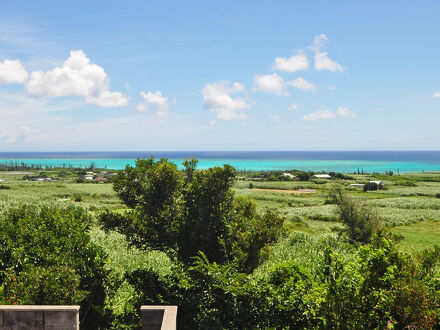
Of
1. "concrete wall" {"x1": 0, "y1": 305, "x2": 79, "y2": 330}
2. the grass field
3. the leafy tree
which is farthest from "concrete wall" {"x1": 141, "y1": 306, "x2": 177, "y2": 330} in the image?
the leafy tree

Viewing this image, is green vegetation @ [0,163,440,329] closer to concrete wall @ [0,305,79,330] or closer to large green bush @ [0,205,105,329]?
large green bush @ [0,205,105,329]

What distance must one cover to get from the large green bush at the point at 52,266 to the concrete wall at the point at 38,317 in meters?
1.12

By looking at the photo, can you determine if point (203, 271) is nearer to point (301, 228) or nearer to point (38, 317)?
point (38, 317)

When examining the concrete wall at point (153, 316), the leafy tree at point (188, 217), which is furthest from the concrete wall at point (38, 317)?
the leafy tree at point (188, 217)

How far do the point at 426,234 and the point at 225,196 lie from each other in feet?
119

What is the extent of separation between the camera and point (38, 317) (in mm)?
7750

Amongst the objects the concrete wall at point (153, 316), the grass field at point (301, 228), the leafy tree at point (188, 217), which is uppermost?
the leafy tree at point (188, 217)

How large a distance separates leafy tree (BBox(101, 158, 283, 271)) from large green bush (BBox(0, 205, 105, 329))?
1.96m

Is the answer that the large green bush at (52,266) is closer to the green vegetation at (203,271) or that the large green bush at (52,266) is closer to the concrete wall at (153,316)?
the green vegetation at (203,271)

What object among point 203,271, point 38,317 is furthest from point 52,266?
point 203,271

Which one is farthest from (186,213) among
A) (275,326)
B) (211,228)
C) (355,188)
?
(355,188)

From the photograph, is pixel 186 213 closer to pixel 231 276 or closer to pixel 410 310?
pixel 231 276

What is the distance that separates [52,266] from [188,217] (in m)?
5.35

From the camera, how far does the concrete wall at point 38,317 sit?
7.73 m
